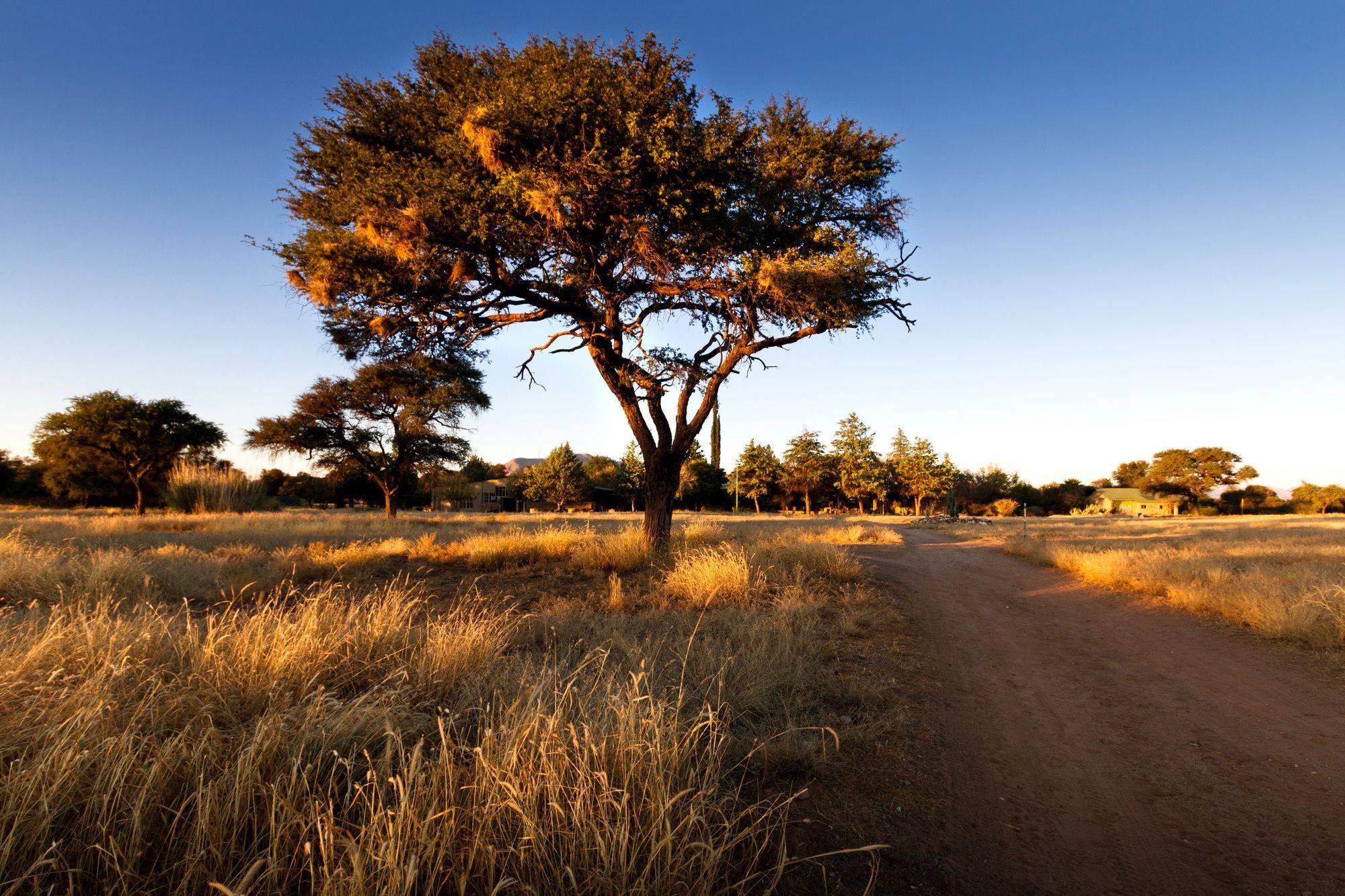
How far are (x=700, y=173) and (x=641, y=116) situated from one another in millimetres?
1278

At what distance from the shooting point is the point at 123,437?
31.7 meters

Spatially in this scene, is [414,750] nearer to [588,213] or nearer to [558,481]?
[588,213]

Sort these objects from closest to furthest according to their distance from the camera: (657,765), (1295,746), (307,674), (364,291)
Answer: (657,765)
(307,674)
(1295,746)
(364,291)

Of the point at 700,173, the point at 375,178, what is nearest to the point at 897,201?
the point at 700,173

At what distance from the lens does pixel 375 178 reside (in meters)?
9.55

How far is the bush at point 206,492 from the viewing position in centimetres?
2548

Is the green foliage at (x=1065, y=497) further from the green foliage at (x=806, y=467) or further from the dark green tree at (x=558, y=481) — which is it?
the dark green tree at (x=558, y=481)

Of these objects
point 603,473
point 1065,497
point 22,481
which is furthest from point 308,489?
point 1065,497

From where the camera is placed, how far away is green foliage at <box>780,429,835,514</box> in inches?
2501

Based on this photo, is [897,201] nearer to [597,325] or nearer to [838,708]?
[597,325]

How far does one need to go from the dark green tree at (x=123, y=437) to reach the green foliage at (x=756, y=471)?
147ft

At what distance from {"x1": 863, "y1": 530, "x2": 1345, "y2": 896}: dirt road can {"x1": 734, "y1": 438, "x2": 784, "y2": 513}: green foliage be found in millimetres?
56678

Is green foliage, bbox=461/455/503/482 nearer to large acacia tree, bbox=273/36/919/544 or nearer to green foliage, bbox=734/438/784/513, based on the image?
green foliage, bbox=734/438/784/513

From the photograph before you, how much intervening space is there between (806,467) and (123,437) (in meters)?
54.0
